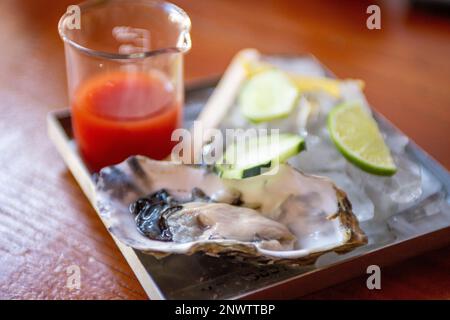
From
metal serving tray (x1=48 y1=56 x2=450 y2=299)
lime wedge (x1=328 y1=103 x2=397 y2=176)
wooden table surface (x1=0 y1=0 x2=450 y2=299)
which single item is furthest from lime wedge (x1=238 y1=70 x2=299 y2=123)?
metal serving tray (x1=48 y1=56 x2=450 y2=299)

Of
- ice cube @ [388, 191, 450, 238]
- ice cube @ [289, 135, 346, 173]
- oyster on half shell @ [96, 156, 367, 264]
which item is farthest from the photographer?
ice cube @ [289, 135, 346, 173]

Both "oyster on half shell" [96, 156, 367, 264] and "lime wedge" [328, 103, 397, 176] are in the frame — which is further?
"lime wedge" [328, 103, 397, 176]

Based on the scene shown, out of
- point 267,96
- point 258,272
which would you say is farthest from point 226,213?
point 267,96

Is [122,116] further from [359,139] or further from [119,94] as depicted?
[359,139]

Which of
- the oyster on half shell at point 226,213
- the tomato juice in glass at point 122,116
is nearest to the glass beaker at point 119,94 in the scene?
the tomato juice in glass at point 122,116

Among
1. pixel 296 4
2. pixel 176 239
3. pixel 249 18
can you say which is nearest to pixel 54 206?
pixel 176 239

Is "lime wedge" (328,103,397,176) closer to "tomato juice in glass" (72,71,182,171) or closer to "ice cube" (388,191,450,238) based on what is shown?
"ice cube" (388,191,450,238)

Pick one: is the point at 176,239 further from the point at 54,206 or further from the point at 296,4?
the point at 296,4
